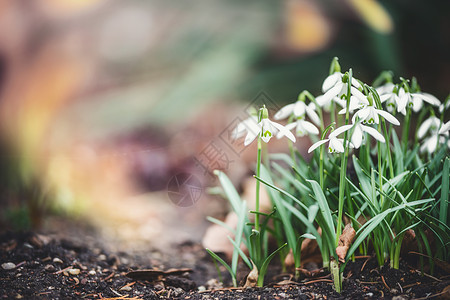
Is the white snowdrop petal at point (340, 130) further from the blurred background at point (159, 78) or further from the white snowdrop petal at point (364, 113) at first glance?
the blurred background at point (159, 78)

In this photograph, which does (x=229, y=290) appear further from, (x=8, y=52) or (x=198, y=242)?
(x=8, y=52)

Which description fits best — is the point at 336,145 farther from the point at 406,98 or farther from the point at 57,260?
the point at 57,260

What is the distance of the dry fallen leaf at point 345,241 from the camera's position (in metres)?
0.89

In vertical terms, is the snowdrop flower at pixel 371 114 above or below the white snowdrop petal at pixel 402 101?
below

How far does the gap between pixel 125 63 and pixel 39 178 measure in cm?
109

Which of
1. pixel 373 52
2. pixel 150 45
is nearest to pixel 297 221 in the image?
pixel 373 52

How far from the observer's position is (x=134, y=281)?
103 centimetres

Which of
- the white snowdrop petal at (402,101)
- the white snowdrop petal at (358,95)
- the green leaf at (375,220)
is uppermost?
the white snowdrop petal at (358,95)

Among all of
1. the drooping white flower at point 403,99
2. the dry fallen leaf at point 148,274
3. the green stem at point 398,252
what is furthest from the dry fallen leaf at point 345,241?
the dry fallen leaf at point 148,274

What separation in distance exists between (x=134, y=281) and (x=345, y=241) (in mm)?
559

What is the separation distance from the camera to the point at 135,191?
2.07 meters

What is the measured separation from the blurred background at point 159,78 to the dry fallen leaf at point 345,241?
0.87m

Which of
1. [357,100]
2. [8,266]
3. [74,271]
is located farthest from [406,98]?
[8,266]

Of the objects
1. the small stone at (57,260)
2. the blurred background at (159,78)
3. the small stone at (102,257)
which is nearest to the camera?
the small stone at (57,260)
